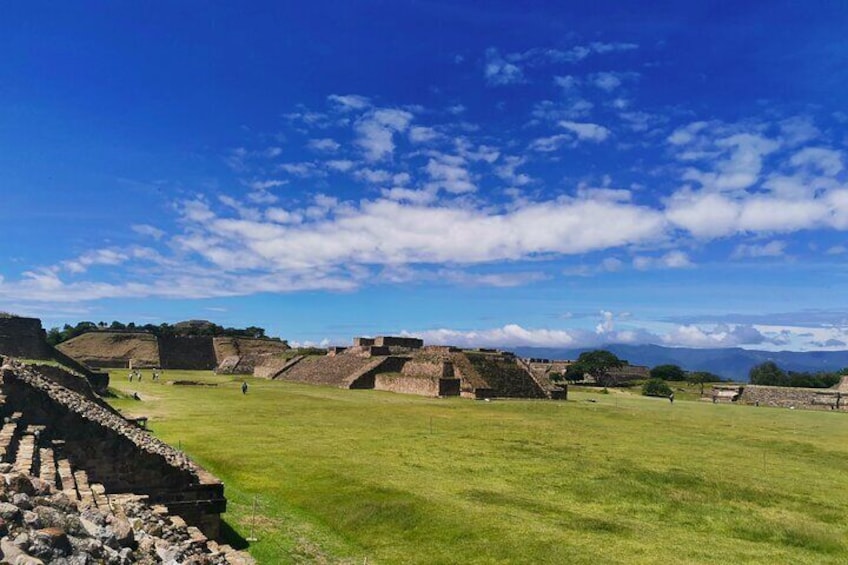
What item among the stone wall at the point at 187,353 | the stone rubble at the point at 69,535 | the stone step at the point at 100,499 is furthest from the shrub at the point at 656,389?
the stone rubble at the point at 69,535

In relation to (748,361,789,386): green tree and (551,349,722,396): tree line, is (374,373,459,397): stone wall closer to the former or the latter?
(551,349,722,396): tree line

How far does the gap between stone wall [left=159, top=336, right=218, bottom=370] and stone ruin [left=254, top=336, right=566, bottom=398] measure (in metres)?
23.9

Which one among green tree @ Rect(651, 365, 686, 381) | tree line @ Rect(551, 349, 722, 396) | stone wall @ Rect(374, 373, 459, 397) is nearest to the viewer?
stone wall @ Rect(374, 373, 459, 397)

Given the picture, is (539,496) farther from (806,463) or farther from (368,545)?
(806,463)

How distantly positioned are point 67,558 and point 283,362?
229 ft

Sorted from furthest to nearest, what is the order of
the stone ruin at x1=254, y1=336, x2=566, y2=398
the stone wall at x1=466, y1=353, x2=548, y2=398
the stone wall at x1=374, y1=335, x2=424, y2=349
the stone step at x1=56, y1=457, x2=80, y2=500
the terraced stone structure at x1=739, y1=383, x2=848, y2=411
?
the stone wall at x1=374, y1=335, x2=424, y2=349
the terraced stone structure at x1=739, y1=383, x2=848, y2=411
the stone wall at x1=466, y1=353, x2=548, y2=398
the stone ruin at x1=254, y1=336, x2=566, y2=398
the stone step at x1=56, y1=457, x2=80, y2=500

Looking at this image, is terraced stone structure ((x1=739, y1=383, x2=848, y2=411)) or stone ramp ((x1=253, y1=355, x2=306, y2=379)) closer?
terraced stone structure ((x1=739, y1=383, x2=848, y2=411))

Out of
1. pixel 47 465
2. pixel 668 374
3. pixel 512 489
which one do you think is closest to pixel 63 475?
pixel 47 465

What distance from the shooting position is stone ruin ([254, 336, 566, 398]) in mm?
50031

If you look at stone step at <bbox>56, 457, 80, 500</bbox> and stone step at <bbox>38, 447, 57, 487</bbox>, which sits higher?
stone step at <bbox>38, 447, 57, 487</bbox>

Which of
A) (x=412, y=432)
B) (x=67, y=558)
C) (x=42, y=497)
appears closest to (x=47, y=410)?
(x=42, y=497)

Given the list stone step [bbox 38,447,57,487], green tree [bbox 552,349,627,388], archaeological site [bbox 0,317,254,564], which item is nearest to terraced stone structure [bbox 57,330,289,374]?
green tree [bbox 552,349,627,388]

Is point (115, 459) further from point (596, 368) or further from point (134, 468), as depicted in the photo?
point (596, 368)

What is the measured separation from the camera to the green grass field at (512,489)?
1140 cm
